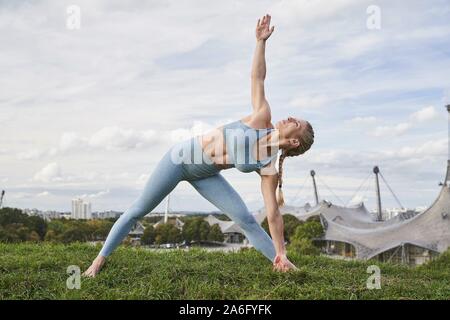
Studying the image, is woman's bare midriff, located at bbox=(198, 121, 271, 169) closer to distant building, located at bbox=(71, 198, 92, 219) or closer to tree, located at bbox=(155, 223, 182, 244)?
distant building, located at bbox=(71, 198, 92, 219)

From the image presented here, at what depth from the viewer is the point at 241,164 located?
5.03 meters

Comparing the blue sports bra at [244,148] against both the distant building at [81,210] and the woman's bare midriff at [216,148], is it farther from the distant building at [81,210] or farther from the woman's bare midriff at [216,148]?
the distant building at [81,210]

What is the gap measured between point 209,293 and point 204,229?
42111mm

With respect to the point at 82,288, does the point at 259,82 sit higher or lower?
higher

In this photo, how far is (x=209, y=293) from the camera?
4527 mm

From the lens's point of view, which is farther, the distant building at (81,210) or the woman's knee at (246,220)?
the distant building at (81,210)


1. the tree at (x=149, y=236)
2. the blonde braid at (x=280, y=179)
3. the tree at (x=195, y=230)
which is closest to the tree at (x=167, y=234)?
the tree at (x=149, y=236)

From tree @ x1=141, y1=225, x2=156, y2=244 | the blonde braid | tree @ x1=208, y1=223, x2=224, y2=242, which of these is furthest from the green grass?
tree @ x1=208, y1=223, x2=224, y2=242

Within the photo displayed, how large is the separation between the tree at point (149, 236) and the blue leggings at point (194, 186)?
34.5 meters

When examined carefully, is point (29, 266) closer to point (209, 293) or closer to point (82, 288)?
point (82, 288)

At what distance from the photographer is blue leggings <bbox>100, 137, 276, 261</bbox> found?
523 centimetres

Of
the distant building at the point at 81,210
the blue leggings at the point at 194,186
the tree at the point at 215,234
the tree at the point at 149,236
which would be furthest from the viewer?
the tree at the point at 215,234

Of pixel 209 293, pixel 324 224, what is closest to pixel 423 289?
pixel 209 293

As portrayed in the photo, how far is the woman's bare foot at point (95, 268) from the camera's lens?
525cm
